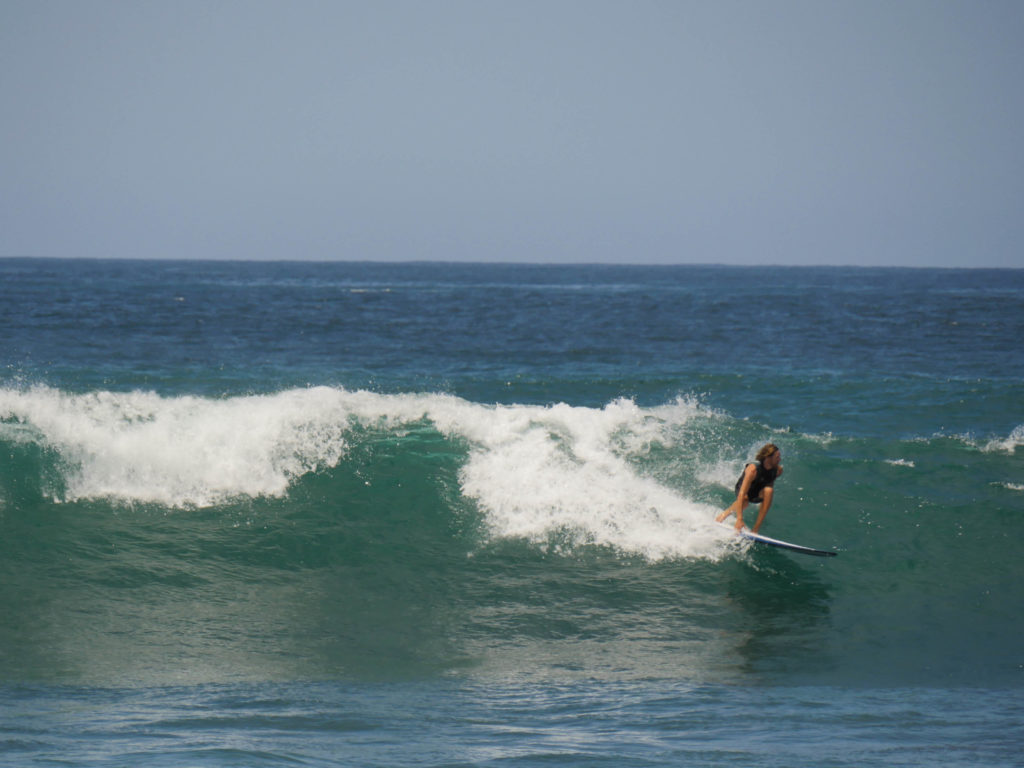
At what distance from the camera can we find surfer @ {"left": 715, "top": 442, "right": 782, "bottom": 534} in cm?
1112

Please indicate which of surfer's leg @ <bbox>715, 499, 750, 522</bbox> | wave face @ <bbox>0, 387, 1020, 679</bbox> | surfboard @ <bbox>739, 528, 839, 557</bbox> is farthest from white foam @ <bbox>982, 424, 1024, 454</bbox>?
surfer's leg @ <bbox>715, 499, 750, 522</bbox>

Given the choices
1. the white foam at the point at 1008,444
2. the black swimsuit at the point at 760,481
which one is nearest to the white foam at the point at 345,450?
the black swimsuit at the point at 760,481

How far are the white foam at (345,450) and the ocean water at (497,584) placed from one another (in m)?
0.05

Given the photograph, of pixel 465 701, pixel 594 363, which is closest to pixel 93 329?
pixel 594 363

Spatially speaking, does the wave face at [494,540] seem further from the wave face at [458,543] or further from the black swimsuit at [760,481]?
the black swimsuit at [760,481]

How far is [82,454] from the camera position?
42.8 feet

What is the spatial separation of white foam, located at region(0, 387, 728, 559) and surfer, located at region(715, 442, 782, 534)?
51 centimetres

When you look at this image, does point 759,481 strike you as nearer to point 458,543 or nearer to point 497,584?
point 497,584

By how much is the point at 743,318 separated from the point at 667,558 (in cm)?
3486

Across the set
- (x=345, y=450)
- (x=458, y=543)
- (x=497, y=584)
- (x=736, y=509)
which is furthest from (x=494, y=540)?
(x=345, y=450)

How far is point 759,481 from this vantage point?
11250 millimetres

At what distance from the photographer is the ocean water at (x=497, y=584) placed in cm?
678

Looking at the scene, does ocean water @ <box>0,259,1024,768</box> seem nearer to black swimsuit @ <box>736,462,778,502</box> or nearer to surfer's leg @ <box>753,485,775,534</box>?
surfer's leg @ <box>753,485,775,534</box>

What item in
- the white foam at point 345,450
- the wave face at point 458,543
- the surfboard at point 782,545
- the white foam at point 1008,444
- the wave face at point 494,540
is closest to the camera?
the wave face at point 494,540
